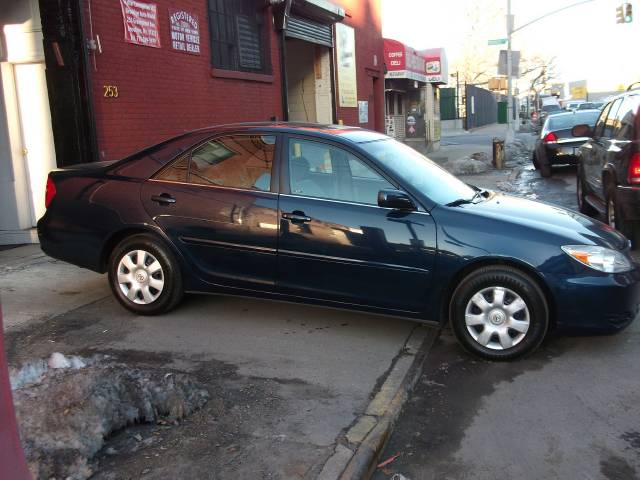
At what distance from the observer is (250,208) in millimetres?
4992

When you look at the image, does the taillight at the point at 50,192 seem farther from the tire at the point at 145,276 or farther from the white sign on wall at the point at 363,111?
the white sign on wall at the point at 363,111

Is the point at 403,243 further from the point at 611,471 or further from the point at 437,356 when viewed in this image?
the point at 611,471

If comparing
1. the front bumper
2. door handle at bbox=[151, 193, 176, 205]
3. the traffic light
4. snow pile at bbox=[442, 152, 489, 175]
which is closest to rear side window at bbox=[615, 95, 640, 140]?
the front bumper

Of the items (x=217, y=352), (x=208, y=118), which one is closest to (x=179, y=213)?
(x=217, y=352)

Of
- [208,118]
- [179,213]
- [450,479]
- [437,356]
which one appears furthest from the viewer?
[208,118]

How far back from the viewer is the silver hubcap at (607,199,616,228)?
24.8ft

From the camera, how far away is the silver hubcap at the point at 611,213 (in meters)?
7.57

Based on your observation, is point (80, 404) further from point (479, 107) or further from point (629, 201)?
point (479, 107)

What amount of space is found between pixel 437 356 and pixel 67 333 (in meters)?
2.88

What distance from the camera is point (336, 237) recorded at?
473 cm

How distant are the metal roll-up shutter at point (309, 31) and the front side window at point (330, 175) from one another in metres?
8.73

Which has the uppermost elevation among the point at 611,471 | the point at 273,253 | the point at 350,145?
the point at 350,145

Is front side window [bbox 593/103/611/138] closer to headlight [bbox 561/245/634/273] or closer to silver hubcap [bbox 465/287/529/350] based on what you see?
headlight [bbox 561/245/634/273]

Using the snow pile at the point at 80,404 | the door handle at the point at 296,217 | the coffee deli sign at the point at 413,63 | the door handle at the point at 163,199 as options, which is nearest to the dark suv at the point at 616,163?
the door handle at the point at 296,217
